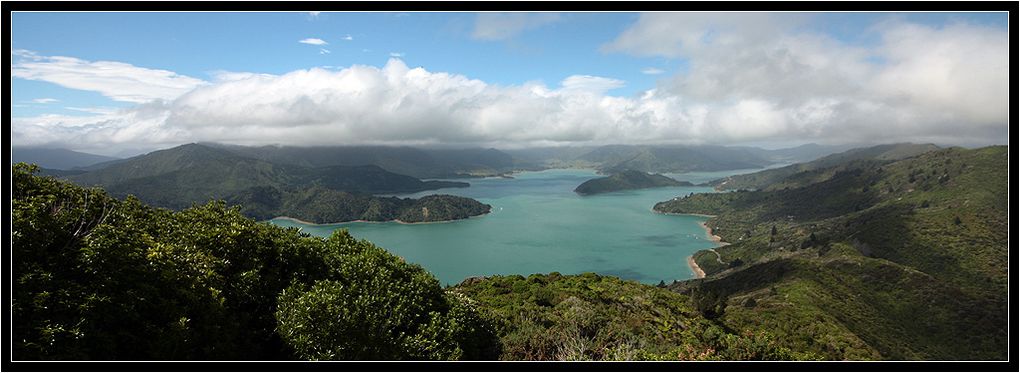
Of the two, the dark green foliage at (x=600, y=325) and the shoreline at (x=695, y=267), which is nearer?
the dark green foliage at (x=600, y=325)

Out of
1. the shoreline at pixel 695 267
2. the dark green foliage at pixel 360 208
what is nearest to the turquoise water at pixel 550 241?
the shoreline at pixel 695 267

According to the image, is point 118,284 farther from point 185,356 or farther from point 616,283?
point 616,283

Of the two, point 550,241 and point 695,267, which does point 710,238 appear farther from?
point 550,241

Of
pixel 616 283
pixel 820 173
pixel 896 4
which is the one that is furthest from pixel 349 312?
pixel 820 173

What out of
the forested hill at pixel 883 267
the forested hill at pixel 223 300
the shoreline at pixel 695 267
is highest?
the forested hill at pixel 223 300

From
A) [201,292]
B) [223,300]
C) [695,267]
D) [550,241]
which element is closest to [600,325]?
[223,300]

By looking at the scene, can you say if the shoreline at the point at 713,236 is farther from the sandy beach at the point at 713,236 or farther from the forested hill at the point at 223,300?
the forested hill at the point at 223,300
